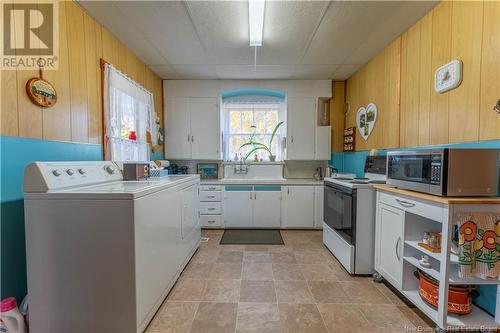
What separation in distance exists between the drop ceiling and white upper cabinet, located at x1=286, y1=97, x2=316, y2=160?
629mm

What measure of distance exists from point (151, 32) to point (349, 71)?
2.82 meters

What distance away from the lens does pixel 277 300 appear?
193 centimetres

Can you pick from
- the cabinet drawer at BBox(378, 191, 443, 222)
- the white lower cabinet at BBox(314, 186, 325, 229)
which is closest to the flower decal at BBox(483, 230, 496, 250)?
the cabinet drawer at BBox(378, 191, 443, 222)

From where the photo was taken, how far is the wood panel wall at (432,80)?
5.09 feet

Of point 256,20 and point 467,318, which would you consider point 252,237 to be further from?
point 256,20

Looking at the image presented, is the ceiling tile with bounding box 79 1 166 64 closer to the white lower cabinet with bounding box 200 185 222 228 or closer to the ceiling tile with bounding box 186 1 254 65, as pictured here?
the ceiling tile with bounding box 186 1 254 65

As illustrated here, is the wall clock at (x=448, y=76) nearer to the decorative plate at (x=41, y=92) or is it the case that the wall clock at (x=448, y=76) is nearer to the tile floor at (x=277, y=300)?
the tile floor at (x=277, y=300)

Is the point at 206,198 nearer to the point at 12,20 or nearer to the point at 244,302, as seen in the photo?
the point at 244,302

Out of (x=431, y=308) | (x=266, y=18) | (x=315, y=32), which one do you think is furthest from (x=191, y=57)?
(x=431, y=308)

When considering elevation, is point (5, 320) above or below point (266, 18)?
below

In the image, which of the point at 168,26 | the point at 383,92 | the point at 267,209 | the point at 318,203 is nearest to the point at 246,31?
the point at 168,26

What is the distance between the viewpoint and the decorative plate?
1.57m

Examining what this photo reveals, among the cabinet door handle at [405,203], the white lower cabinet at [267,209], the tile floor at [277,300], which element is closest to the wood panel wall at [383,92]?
the cabinet door handle at [405,203]

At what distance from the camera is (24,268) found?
5.18ft
